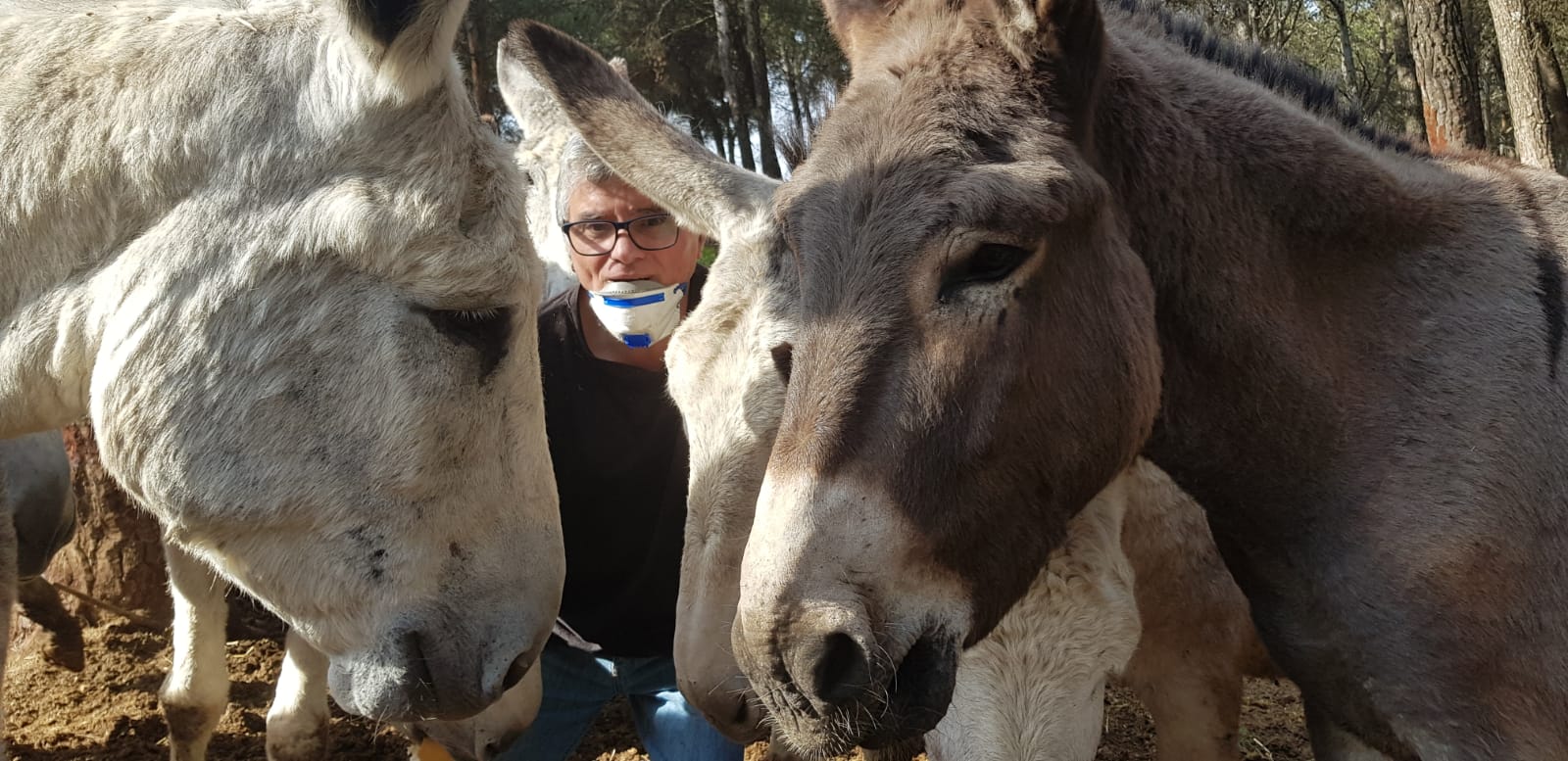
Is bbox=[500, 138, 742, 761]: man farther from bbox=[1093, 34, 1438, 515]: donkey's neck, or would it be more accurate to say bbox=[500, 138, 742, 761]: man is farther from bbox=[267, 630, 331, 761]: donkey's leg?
bbox=[1093, 34, 1438, 515]: donkey's neck

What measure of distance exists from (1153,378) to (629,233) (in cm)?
175

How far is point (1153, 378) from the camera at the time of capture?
1.96 meters

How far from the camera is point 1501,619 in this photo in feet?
6.41

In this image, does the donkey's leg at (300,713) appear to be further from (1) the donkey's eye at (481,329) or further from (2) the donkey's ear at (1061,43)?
(2) the donkey's ear at (1061,43)

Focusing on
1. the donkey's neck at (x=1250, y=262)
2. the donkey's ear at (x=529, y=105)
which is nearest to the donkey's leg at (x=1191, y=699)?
the donkey's neck at (x=1250, y=262)

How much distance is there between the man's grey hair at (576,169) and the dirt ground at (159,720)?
237 centimetres

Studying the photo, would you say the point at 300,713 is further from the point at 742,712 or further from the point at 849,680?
the point at 849,680

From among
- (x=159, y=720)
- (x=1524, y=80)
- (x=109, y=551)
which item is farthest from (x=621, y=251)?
(x=1524, y=80)

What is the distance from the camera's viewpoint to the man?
10.9 ft

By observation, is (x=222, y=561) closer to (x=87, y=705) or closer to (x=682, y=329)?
(x=682, y=329)

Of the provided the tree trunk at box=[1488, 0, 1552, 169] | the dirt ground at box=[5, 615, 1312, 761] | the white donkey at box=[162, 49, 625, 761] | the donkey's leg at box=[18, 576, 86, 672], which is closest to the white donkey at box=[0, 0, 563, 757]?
the white donkey at box=[162, 49, 625, 761]

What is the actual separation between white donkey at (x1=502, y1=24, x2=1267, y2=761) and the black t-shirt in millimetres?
742

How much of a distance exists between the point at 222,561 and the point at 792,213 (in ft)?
4.55

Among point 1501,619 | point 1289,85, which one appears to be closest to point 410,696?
point 1501,619
